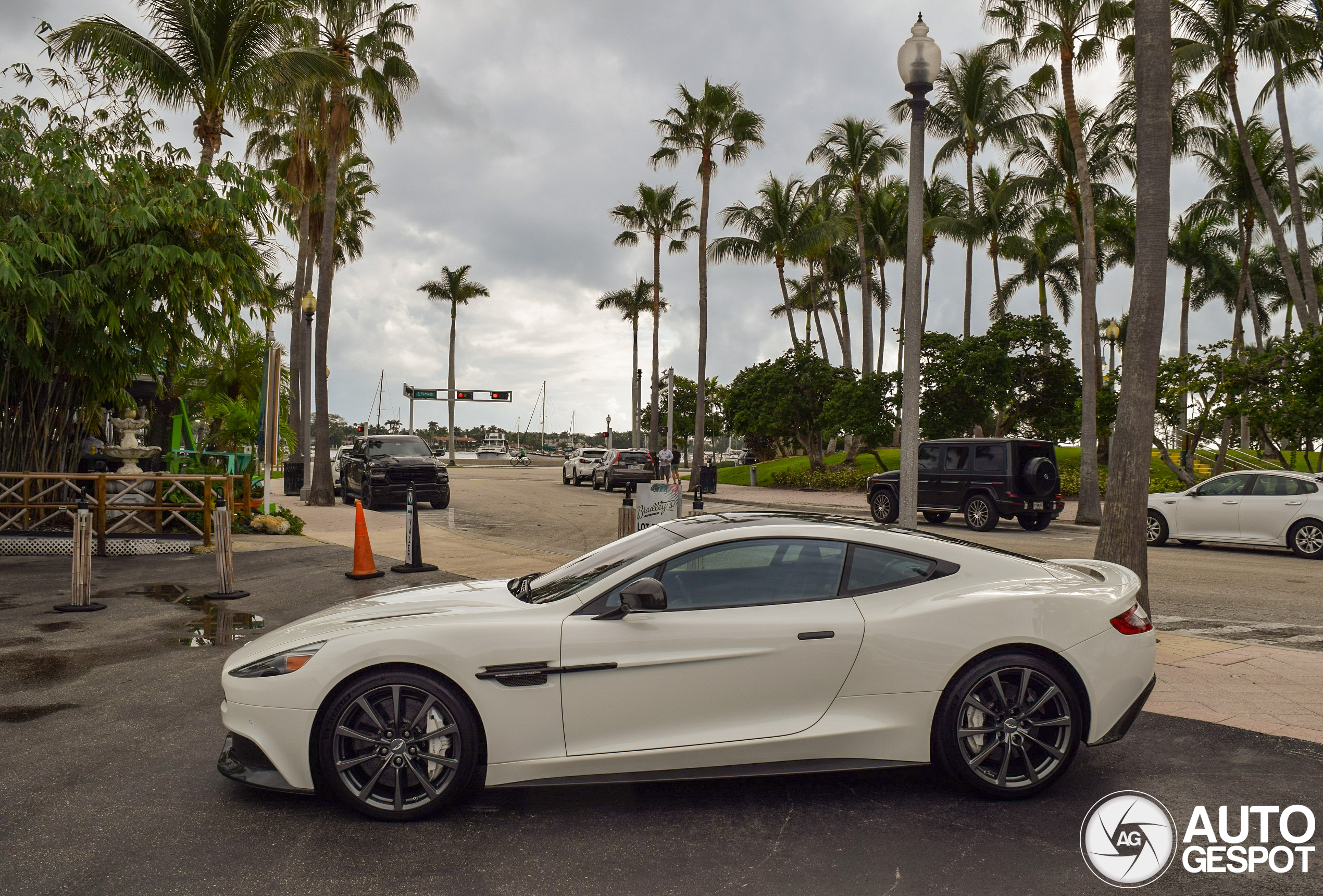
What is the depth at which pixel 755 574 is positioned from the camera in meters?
4.21

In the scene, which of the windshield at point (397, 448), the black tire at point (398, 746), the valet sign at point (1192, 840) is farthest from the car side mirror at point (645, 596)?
the windshield at point (397, 448)

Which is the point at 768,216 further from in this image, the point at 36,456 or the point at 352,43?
the point at 36,456

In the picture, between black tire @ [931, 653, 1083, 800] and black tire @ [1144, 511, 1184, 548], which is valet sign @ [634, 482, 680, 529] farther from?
black tire @ [1144, 511, 1184, 548]

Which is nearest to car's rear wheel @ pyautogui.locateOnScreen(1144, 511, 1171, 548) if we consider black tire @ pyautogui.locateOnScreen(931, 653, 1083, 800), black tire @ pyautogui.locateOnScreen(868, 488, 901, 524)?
black tire @ pyautogui.locateOnScreen(868, 488, 901, 524)

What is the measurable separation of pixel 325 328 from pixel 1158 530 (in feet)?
68.3

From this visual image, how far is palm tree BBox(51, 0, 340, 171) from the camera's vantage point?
15391mm

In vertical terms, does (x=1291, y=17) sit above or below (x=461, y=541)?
above

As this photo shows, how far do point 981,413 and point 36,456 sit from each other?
25.9 metres

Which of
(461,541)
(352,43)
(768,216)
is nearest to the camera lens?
(461,541)

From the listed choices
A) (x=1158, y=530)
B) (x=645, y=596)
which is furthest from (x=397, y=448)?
(x=645, y=596)

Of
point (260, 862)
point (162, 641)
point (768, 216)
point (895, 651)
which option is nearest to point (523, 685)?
point (260, 862)

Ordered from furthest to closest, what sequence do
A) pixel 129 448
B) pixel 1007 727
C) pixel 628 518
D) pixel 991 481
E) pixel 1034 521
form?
pixel 1034 521 < pixel 991 481 < pixel 129 448 < pixel 628 518 < pixel 1007 727

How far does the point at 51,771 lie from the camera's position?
4406mm

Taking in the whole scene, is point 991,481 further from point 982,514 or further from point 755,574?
point 755,574
